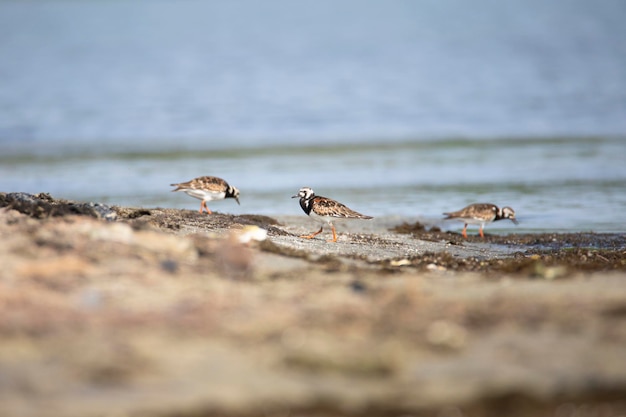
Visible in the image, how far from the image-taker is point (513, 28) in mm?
66312

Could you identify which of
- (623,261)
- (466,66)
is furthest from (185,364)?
(466,66)

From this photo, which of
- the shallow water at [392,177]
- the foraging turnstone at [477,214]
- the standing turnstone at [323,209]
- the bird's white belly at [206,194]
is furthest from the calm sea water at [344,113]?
the standing turnstone at [323,209]

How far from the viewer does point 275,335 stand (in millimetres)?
6840

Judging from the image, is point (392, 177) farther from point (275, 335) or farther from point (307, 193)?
point (275, 335)

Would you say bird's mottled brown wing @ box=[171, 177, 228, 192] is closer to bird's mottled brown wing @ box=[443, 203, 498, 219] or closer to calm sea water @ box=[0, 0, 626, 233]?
calm sea water @ box=[0, 0, 626, 233]

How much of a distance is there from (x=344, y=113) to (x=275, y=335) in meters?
31.6

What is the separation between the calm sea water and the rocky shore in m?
9.23

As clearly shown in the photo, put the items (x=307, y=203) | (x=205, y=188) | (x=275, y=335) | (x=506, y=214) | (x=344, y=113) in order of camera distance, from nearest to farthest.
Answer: (x=275, y=335) < (x=307, y=203) < (x=205, y=188) < (x=506, y=214) < (x=344, y=113)

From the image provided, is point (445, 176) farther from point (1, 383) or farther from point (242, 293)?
point (1, 383)

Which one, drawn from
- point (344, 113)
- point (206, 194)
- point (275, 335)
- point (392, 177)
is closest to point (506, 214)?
point (206, 194)

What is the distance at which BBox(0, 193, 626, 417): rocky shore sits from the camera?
596 cm

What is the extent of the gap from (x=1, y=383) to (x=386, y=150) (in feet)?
77.9

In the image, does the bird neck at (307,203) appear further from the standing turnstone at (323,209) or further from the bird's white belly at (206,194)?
the bird's white belly at (206,194)

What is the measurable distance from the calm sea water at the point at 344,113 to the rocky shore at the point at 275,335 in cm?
923
